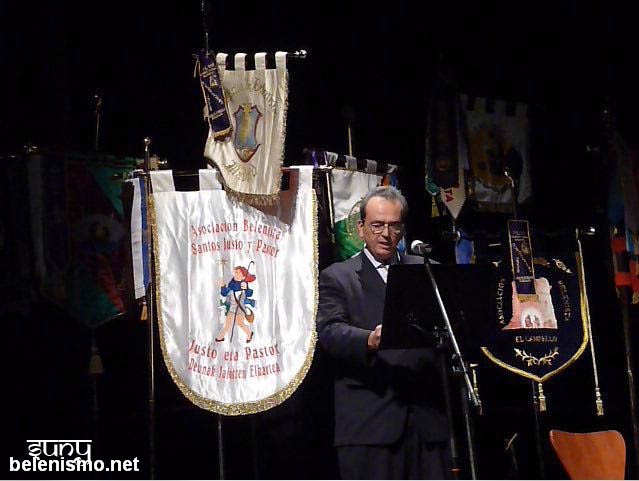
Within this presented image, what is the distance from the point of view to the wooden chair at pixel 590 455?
14.9 feet

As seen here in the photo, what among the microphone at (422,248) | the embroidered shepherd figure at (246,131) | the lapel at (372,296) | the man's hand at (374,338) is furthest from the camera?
the embroidered shepherd figure at (246,131)

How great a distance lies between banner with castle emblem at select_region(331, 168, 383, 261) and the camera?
491cm

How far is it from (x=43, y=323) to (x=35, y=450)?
64cm

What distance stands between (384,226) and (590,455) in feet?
5.56

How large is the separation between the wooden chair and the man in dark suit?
1.19 metres

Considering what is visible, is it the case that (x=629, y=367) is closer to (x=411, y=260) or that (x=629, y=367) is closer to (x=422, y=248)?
(x=411, y=260)

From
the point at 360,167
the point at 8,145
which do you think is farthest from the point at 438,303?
the point at 8,145

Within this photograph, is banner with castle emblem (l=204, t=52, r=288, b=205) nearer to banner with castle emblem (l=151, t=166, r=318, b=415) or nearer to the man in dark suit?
banner with castle emblem (l=151, t=166, r=318, b=415)

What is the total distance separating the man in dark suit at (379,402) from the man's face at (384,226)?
166 millimetres

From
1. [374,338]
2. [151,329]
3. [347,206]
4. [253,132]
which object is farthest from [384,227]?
[151,329]

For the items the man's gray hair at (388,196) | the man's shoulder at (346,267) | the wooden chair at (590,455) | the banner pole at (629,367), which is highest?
the man's gray hair at (388,196)

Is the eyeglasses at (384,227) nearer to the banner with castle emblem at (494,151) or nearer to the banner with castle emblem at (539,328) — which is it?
the banner with castle emblem at (539,328)

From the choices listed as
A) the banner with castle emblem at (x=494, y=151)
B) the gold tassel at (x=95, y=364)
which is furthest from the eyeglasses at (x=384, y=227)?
the banner with castle emblem at (x=494, y=151)

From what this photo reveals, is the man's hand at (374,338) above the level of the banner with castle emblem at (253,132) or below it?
below
